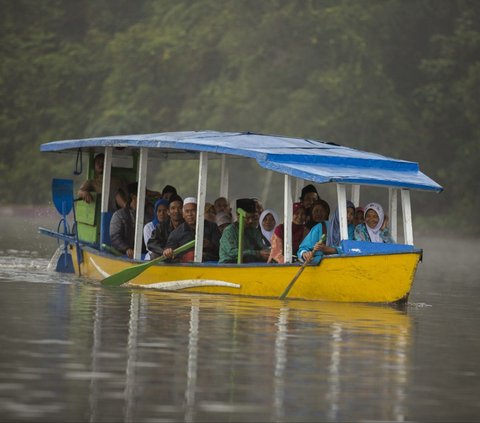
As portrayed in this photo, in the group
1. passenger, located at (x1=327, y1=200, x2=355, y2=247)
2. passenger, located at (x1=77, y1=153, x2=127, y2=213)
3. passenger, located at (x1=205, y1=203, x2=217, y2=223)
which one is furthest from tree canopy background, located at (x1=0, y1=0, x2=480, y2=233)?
passenger, located at (x1=327, y1=200, x2=355, y2=247)

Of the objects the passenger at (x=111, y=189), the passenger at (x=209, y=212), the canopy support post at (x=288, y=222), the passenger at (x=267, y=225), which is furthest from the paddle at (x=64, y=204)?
the canopy support post at (x=288, y=222)

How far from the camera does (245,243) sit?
57.7ft

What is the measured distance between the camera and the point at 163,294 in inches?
672

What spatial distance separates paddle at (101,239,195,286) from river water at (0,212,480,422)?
42cm

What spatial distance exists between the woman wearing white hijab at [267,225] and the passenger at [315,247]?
1.41 meters

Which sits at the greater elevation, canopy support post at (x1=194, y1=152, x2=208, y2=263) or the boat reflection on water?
canopy support post at (x1=194, y1=152, x2=208, y2=263)

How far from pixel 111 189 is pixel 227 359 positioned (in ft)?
30.1

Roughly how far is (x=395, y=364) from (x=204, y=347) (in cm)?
140

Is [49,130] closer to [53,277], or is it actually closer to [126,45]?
[126,45]

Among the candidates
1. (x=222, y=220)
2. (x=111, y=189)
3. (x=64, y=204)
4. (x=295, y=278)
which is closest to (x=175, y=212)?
(x=222, y=220)

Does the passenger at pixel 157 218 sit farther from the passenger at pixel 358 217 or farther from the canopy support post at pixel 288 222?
the passenger at pixel 358 217

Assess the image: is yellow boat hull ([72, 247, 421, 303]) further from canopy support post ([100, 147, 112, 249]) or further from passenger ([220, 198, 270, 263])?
canopy support post ([100, 147, 112, 249])

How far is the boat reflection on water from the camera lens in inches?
364

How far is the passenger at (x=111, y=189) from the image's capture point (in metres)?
20.0
